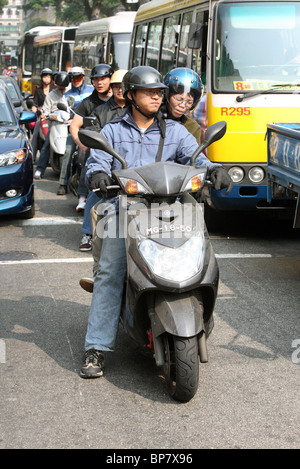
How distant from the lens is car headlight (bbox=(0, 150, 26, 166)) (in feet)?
31.8

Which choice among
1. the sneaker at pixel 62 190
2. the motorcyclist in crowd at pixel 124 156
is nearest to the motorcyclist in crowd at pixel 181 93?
the motorcyclist in crowd at pixel 124 156

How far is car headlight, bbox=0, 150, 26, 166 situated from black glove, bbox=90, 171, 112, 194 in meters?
5.31

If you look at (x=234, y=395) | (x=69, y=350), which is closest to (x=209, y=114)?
(x=69, y=350)

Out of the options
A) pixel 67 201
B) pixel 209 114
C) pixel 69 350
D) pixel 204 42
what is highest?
pixel 204 42

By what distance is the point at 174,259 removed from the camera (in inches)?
167

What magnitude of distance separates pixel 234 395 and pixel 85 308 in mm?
1996

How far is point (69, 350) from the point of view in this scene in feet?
17.2

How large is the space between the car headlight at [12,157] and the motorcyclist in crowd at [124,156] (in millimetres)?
4941

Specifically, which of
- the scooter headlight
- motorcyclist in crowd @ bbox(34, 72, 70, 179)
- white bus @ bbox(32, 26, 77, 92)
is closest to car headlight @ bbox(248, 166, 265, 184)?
the scooter headlight

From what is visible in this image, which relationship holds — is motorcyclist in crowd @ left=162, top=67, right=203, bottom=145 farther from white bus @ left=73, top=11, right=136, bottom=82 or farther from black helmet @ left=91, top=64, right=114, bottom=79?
white bus @ left=73, top=11, right=136, bottom=82

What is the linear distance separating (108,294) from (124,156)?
33.2 inches

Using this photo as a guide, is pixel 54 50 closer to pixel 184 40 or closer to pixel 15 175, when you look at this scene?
pixel 184 40

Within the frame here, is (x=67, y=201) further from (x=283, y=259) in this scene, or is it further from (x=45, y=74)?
(x=45, y=74)

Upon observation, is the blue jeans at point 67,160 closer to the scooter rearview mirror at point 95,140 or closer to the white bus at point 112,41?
the scooter rearview mirror at point 95,140
